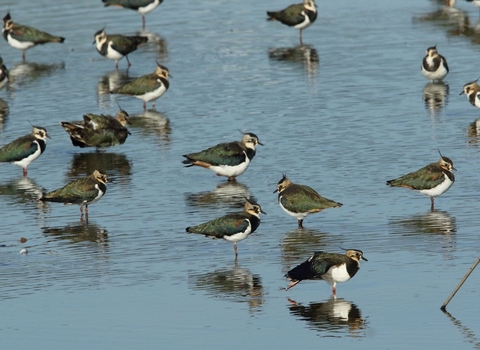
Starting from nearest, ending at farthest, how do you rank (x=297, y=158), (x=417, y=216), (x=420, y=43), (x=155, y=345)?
(x=155, y=345) → (x=417, y=216) → (x=297, y=158) → (x=420, y=43)

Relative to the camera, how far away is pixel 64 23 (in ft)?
146

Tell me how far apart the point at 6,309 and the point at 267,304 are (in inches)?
151

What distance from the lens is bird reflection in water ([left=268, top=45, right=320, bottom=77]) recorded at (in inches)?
1437

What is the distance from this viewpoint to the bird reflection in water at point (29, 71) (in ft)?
122

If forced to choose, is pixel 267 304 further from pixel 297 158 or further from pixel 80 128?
pixel 80 128

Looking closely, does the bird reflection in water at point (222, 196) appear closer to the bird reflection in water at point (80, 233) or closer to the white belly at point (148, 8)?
the bird reflection in water at point (80, 233)

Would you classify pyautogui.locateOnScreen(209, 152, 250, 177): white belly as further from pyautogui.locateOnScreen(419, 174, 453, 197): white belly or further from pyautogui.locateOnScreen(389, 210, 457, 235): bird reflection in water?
pyautogui.locateOnScreen(389, 210, 457, 235): bird reflection in water

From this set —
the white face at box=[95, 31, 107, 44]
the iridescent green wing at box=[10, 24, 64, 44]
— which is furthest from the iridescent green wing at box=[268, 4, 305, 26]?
the iridescent green wing at box=[10, 24, 64, 44]

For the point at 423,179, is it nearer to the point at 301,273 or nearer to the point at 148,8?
the point at 301,273

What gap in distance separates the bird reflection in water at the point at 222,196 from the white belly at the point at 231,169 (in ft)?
0.77

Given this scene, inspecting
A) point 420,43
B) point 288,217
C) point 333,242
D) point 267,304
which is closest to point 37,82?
point 420,43

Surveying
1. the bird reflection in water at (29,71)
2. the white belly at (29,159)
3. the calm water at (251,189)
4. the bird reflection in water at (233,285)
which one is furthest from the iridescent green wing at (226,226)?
the bird reflection in water at (29,71)

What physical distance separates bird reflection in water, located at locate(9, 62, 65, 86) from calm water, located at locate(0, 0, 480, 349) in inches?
5.4

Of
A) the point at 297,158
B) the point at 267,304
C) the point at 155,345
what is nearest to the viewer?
the point at 155,345
